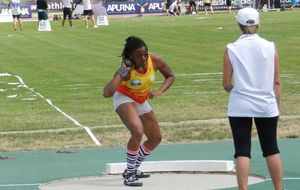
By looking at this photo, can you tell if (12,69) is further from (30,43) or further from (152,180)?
(152,180)

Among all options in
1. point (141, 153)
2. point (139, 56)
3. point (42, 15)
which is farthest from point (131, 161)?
point (42, 15)

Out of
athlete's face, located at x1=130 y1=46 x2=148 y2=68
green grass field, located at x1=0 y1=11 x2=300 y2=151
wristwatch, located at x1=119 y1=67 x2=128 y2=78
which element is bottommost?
green grass field, located at x1=0 y1=11 x2=300 y2=151

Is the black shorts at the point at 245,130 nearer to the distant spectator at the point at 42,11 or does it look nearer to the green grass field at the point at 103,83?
the green grass field at the point at 103,83

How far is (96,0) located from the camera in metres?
53.6

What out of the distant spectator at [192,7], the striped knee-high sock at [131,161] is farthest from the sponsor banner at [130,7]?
the striped knee-high sock at [131,161]

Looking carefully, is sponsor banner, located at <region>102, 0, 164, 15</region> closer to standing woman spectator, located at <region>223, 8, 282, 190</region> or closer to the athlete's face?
the athlete's face

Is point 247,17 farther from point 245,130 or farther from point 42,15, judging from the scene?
point 42,15

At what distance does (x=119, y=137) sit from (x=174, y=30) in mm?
25790

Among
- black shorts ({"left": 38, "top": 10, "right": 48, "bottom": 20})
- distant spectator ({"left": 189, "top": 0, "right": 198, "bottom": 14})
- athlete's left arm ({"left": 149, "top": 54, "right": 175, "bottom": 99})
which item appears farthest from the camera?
distant spectator ({"left": 189, "top": 0, "right": 198, "bottom": 14})

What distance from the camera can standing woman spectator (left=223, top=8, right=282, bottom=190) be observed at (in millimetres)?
8664

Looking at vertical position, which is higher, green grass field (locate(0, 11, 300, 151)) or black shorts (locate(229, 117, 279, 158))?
black shorts (locate(229, 117, 279, 158))

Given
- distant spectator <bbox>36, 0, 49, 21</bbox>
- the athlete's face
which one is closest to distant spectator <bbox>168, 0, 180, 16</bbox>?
distant spectator <bbox>36, 0, 49, 21</bbox>

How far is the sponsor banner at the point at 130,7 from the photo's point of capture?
69562 millimetres

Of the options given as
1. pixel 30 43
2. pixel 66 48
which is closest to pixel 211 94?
pixel 66 48
